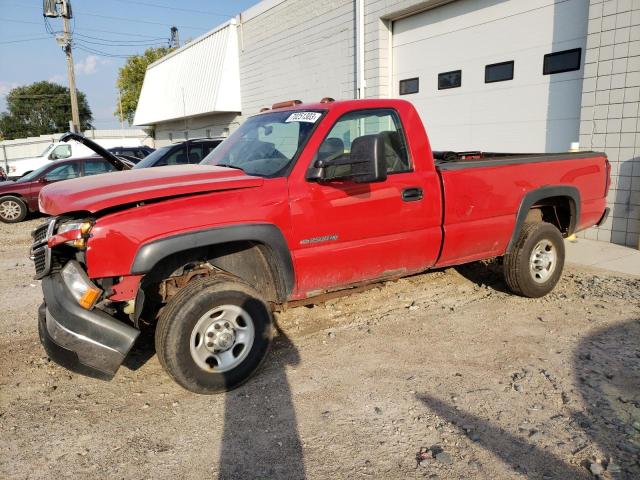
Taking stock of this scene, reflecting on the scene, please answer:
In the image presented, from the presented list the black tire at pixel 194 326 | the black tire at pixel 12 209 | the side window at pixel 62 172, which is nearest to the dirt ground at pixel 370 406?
the black tire at pixel 194 326

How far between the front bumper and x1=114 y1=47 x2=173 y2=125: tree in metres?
46.9

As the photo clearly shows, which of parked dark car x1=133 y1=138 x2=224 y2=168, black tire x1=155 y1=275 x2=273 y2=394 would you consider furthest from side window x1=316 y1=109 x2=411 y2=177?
parked dark car x1=133 y1=138 x2=224 y2=168

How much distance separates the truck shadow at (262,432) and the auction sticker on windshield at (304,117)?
1.98m

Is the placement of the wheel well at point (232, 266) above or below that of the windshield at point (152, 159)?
below

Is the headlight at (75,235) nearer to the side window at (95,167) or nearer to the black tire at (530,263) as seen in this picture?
the black tire at (530,263)

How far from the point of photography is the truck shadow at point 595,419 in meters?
2.66

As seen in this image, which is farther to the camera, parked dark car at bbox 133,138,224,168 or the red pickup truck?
parked dark car at bbox 133,138,224,168

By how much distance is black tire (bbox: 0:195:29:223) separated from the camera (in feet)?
38.8

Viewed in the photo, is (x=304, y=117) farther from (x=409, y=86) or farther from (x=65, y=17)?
(x=65, y=17)

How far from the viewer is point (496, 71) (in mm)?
9102

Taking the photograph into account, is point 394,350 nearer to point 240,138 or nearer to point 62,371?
point 240,138

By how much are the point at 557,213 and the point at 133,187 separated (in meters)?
4.53

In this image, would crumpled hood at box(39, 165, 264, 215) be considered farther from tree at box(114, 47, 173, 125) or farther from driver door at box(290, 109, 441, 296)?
tree at box(114, 47, 173, 125)

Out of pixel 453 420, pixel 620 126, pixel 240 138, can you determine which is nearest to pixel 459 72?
pixel 620 126
